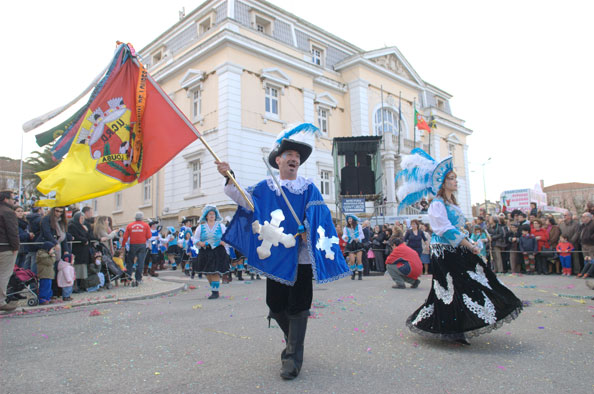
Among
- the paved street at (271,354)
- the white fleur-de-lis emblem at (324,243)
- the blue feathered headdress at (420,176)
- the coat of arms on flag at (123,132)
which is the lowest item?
the paved street at (271,354)

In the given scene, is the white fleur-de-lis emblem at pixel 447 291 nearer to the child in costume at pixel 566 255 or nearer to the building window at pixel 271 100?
the child in costume at pixel 566 255

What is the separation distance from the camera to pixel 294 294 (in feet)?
11.5

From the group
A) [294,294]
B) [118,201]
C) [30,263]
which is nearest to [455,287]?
[294,294]

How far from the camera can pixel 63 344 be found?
450 centimetres

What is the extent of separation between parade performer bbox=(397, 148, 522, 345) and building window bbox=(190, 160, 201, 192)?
19.3 metres

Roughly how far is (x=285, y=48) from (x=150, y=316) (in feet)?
68.4

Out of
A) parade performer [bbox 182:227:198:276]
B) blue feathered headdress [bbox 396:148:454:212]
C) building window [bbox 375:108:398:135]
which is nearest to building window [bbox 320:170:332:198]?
building window [bbox 375:108:398:135]

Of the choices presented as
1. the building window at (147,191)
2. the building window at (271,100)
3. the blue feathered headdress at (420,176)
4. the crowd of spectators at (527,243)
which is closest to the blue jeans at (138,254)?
the crowd of spectators at (527,243)

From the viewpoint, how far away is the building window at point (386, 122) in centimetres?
2897

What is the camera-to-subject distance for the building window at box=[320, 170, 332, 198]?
25641 mm

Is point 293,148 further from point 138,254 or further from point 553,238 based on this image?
point 553,238

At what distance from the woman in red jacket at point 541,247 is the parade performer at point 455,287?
34.7 ft

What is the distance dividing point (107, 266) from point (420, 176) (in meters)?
8.24

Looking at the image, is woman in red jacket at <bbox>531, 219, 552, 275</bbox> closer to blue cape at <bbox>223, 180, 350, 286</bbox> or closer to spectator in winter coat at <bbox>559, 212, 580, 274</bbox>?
spectator in winter coat at <bbox>559, 212, 580, 274</bbox>
